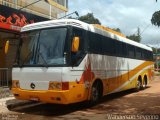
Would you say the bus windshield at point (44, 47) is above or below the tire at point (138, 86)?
above

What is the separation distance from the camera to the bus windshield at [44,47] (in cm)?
1138

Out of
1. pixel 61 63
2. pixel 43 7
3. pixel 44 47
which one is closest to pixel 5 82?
pixel 44 47

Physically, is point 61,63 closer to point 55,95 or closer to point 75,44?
point 75,44

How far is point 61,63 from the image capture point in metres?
11.2

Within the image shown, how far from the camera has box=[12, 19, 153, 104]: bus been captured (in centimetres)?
1118

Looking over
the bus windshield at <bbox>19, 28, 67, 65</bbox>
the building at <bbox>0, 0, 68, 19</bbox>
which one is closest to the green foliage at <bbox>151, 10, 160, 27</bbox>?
the building at <bbox>0, 0, 68, 19</bbox>

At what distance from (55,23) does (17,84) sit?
8.51ft

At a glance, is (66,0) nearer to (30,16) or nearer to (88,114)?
(30,16)

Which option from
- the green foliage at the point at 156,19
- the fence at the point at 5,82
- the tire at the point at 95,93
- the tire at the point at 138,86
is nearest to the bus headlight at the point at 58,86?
the tire at the point at 95,93

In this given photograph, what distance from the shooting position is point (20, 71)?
11977 millimetres

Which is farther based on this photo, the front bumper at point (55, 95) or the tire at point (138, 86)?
the tire at point (138, 86)

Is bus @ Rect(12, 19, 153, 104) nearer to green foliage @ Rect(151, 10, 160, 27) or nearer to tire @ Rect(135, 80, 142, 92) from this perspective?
tire @ Rect(135, 80, 142, 92)

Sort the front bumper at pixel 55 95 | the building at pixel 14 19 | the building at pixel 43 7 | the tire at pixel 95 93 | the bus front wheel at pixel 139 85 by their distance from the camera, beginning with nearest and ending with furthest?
the front bumper at pixel 55 95, the tire at pixel 95 93, the building at pixel 14 19, the bus front wheel at pixel 139 85, the building at pixel 43 7

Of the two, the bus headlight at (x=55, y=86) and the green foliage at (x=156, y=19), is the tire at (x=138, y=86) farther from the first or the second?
the green foliage at (x=156, y=19)
